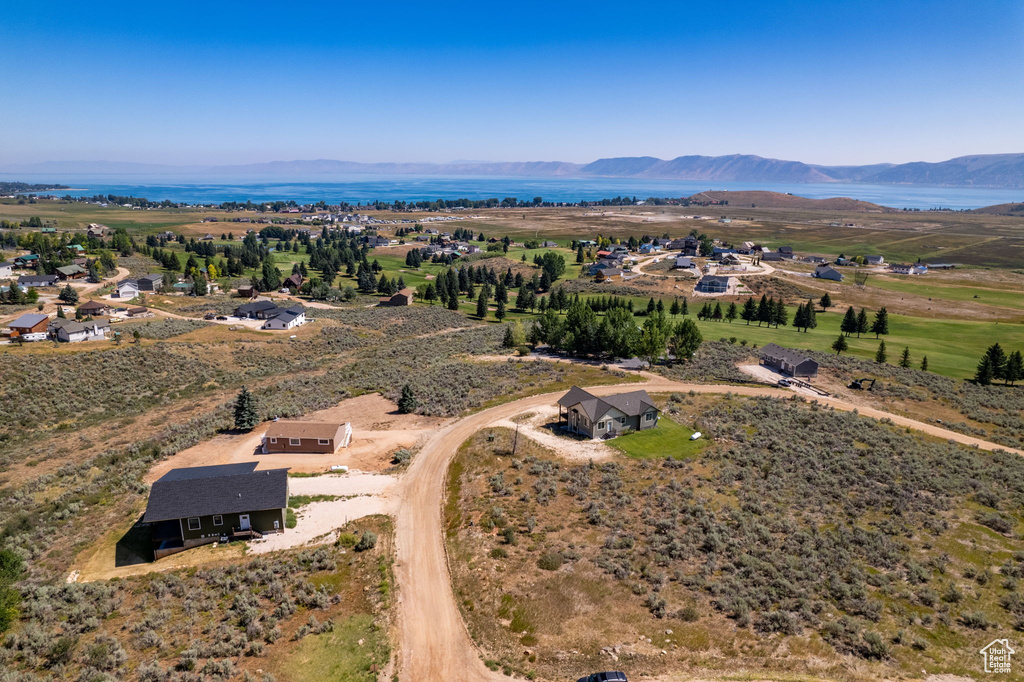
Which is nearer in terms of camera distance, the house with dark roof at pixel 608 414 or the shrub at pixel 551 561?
the shrub at pixel 551 561

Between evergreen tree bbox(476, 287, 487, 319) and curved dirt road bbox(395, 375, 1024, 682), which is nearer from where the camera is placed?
curved dirt road bbox(395, 375, 1024, 682)

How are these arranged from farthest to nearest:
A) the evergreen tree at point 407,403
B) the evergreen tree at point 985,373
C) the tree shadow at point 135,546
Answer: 1. the evergreen tree at point 985,373
2. the evergreen tree at point 407,403
3. the tree shadow at point 135,546

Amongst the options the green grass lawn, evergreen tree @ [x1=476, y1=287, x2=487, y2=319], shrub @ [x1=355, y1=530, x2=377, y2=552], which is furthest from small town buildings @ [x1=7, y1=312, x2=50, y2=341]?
the green grass lawn

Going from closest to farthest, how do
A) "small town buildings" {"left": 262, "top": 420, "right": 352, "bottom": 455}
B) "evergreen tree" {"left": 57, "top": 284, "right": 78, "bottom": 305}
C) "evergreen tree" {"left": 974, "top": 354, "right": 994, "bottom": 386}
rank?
"small town buildings" {"left": 262, "top": 420, "right": 352, "bottom": 455}, "evergreen tree" {"left": 974, "top": 354, "right": 994, "bottom": 386}, "evergreen tree" {"left": 57, "top": 284, "right": 78, "bottom": 305}

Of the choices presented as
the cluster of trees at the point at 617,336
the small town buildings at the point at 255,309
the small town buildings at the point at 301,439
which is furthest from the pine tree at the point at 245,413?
the small town buildings at the point at 255,309

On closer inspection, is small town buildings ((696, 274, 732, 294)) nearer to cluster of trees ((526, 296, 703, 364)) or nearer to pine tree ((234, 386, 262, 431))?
cluster of trees ((526, 296, 703, 364))

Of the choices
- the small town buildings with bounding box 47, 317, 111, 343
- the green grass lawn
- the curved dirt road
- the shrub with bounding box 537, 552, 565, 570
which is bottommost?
the curved dirt road

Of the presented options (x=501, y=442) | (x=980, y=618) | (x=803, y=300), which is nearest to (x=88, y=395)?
(x=501, y=442)

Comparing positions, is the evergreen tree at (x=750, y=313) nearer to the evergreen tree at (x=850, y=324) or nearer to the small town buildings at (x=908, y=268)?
the evergreen tree at (x=850, y=324)
